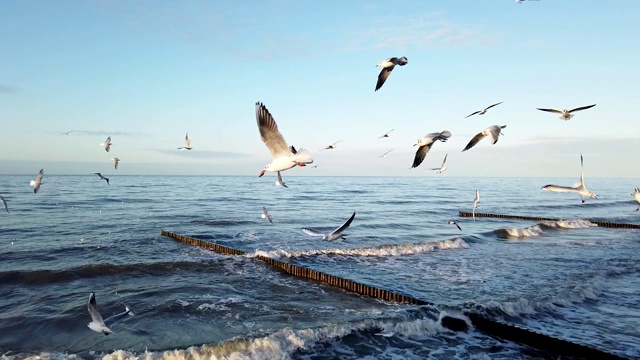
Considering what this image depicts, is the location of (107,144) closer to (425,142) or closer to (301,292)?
(301,292)

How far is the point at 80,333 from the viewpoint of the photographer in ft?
32.5

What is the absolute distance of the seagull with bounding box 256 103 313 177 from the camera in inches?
253

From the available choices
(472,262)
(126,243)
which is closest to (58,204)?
(126,243)

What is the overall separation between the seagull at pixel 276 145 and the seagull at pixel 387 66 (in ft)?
8.00

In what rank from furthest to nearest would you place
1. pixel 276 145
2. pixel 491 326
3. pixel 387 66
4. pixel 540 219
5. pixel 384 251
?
1. pixel 540 219
2. pixel 384 251
3. pixel 491 326
4. pixel 387 66
5. pixel 276 145

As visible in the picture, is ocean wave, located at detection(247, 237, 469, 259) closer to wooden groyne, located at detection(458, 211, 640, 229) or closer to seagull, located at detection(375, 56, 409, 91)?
seagull, located at detection(375, 56, 409, 91)

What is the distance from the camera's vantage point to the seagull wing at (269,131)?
6.40m

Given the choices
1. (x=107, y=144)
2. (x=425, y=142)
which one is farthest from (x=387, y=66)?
(x=107, y=144)

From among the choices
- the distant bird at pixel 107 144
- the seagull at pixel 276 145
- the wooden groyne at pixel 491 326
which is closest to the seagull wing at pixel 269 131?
the seagull at pixel 276 145

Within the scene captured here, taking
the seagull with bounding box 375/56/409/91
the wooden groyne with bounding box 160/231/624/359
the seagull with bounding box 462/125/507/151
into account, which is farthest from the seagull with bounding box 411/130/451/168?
the wooden groyne with bounding box 160/231/624/359

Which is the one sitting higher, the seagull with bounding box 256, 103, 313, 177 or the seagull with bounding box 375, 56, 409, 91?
the seagull with bounding box 375, 56, 409, 91

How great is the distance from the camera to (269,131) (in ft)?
21.4

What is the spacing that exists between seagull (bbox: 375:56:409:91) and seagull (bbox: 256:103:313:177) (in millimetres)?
2438

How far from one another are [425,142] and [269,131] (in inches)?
109
